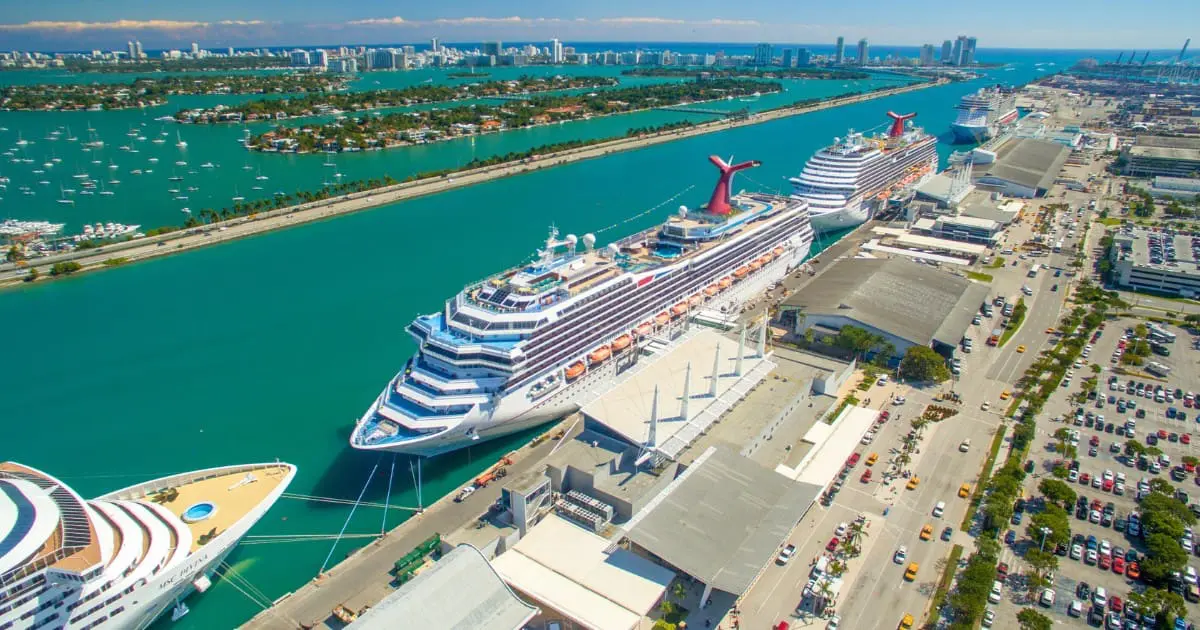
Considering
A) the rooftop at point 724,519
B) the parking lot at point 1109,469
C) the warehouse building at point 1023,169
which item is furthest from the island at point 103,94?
the parking lot at point 1109,469

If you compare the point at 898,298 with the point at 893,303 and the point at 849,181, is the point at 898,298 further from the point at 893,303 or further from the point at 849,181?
the point at 849,181

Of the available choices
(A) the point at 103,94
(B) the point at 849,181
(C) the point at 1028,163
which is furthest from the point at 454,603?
(A) the point at 103,94

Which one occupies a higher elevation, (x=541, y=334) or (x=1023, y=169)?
(x=1023, y=169)

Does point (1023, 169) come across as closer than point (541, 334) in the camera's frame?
No

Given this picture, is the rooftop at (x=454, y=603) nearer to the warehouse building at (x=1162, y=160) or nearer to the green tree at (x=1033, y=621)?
the green tree at (x=1033, y=621)

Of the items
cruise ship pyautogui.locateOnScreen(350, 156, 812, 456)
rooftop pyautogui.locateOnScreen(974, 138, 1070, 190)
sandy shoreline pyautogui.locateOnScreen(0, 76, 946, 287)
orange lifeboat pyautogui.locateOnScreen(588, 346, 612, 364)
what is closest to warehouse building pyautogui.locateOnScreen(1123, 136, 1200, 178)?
rooftop pyautogui.locateOnScreen(974, 138, 1070, 190)

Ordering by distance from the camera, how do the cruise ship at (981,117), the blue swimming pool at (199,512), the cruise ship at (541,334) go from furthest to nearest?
the cruise ship at (981,117) → the cruise ship at (541,334) → the blue swimming pool at (199,512)

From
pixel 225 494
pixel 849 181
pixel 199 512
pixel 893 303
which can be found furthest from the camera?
pixel 849 181
